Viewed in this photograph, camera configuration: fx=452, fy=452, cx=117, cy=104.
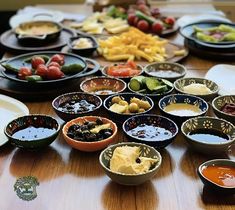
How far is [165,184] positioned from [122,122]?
0.34 metres

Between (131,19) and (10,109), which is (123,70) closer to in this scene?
(10,109)

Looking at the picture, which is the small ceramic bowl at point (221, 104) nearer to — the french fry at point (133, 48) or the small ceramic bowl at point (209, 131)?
the small ceramic bowl at point (209, 131)

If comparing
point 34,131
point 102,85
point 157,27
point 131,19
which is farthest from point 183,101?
point 131,19

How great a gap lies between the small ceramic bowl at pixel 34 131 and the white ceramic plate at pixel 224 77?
72 cm

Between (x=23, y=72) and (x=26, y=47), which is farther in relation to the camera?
(x=26, y=47)

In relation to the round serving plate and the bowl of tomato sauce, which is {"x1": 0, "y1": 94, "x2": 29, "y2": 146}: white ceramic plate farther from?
the round serving plate

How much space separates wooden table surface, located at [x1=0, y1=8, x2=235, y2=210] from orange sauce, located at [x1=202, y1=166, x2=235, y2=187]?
4 centimetres

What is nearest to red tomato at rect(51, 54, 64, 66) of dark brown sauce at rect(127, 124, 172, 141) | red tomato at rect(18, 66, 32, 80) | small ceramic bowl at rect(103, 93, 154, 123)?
red tomato at rect(18, 66, 32, 80)

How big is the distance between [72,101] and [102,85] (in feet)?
0.65

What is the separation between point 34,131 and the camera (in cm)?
149

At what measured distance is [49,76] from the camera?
1.84 meters

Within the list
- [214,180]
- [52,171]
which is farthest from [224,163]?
[52,171]

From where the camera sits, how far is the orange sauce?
125 cm

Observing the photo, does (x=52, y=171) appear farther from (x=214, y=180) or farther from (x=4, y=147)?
(x=214, y=180)
